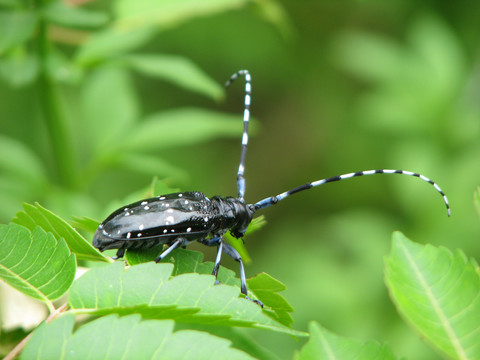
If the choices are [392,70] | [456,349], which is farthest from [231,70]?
[456,349]

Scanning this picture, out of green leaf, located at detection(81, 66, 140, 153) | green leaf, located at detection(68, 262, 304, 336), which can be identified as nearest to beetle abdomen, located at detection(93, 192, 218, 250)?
green leaf, located at detection(68, 262, 304, 336)

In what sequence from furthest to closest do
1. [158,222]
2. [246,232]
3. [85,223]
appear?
1. [246,232]
2. [158,222]
3. [85,223]

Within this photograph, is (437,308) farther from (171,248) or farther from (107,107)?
(107,107)

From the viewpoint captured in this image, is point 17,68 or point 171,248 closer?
point 171,248

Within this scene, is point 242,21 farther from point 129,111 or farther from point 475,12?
point 129,111

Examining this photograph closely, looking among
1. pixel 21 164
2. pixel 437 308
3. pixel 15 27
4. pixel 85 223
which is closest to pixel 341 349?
pixel 437 308

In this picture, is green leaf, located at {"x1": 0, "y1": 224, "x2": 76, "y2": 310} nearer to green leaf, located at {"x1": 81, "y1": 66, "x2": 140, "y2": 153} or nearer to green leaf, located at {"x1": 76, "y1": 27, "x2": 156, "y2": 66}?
green leaf, located at {"x1": 76, "y1": 27, "x2": 156, "y2": 66}
